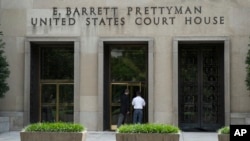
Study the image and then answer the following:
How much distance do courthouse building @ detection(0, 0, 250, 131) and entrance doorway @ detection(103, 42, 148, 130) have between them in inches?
2.2

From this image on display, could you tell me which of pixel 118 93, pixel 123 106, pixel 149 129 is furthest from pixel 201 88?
pixel 149 129

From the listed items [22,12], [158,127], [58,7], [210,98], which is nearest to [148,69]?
[210,98]

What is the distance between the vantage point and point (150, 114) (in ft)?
74.5

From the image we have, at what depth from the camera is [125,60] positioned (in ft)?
80.2

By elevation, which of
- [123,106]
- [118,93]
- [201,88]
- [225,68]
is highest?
[225,68]

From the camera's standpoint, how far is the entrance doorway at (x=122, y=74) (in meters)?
24.3

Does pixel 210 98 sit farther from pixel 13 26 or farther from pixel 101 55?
pixel 13 26

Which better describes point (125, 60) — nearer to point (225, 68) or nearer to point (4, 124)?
point (225, 68)

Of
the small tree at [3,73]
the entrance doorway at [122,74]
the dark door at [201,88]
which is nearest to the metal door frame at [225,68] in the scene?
the dark door at [201,88]

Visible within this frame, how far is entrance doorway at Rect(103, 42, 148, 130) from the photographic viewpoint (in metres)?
24.3

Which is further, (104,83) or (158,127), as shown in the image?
(104,83)

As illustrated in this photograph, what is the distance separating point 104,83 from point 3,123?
567 centimetres

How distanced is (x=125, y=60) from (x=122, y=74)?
2.61 ft

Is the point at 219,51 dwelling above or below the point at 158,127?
above
